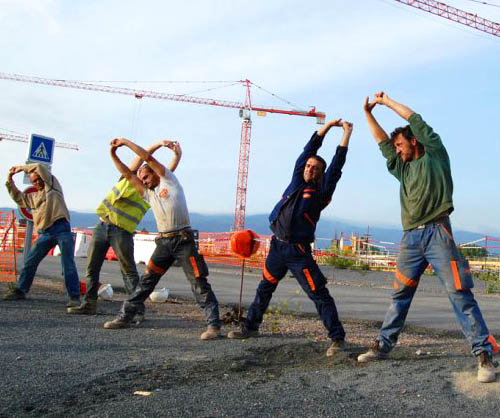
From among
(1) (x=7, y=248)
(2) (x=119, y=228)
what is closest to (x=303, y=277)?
(2) (x=119, y=228)

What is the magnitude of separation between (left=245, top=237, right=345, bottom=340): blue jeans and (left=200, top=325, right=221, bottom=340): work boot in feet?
1.78

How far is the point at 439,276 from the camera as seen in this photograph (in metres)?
4.85

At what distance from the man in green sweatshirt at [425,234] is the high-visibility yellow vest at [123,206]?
11.6 ft

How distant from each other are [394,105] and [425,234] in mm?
1130

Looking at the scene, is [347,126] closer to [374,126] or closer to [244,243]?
[374,126]

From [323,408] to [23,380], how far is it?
217 cm

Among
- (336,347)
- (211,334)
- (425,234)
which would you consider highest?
(425,234)

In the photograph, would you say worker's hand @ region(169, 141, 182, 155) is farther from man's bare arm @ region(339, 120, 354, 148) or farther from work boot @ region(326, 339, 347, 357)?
work boot @ region(326, 339, 347, 357)

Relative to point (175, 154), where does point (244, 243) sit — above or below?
below

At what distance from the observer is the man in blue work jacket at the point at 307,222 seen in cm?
574

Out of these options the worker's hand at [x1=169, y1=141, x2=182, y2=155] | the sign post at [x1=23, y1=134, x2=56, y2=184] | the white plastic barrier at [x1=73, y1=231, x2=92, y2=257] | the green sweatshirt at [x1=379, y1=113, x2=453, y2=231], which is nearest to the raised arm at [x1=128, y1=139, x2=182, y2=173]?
the worker's hand at [x1=169, y1=141, x2=182, y2=155]

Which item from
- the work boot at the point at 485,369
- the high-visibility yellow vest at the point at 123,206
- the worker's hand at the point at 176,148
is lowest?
the work boot at the point at 485,369

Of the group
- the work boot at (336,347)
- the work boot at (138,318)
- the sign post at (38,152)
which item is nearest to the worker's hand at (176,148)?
the work boot at (138,318)

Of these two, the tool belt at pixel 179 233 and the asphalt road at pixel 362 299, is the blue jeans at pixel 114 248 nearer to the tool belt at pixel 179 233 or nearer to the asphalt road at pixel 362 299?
the tool belt at pixel 179 233
